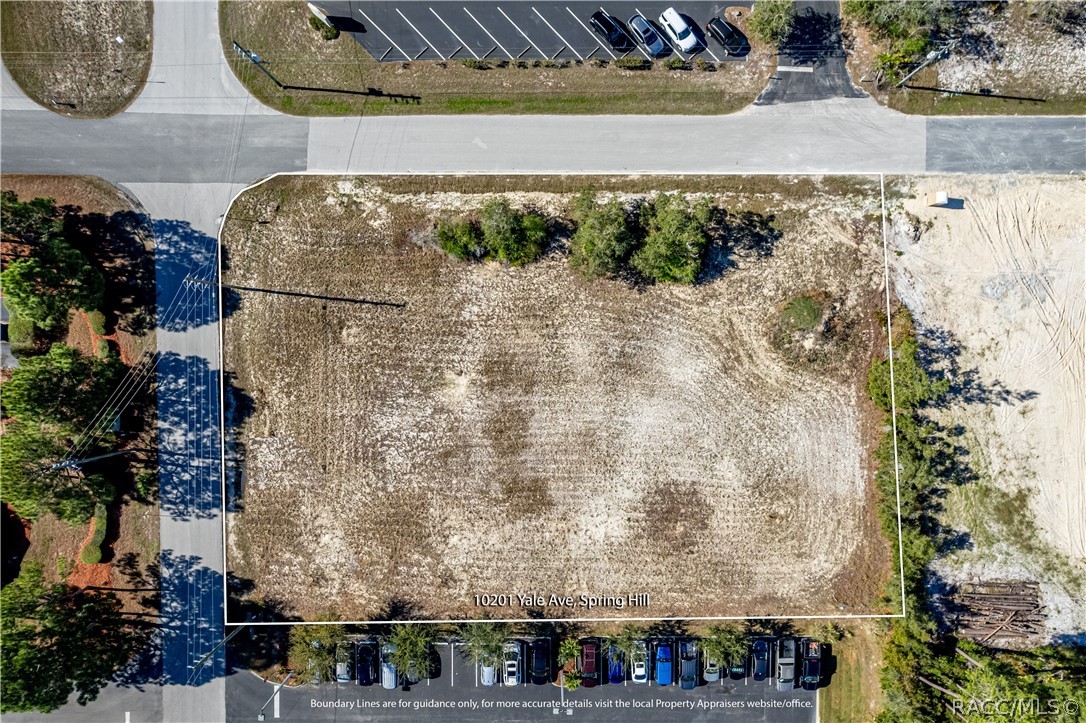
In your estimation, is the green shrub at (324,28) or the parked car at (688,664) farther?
the parked car at (688,664)

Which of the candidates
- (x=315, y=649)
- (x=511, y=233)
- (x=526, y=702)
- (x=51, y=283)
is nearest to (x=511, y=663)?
(x=526, y=702)

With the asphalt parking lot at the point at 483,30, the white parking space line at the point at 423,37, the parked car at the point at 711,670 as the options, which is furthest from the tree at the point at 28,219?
the parked car at the point at 711,670

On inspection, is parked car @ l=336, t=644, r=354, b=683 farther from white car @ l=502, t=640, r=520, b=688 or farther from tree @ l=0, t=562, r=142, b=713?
tree @ l=0, t=562, r=142, b=713

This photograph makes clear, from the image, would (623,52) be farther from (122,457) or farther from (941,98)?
(122,457)

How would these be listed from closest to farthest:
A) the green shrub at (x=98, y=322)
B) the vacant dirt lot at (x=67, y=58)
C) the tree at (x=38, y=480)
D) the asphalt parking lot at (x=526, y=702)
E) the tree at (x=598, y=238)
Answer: the tree at (x=38, y=480)
the tree at (x=598, y=238)
the green shrub at (x=98, y=322)
the vacant dirt lot at (x=67, y=58)
the asphalt parking lot at (x=526, y=702)

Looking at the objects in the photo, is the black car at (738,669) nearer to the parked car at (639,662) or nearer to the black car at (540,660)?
the parked car at (639,662)

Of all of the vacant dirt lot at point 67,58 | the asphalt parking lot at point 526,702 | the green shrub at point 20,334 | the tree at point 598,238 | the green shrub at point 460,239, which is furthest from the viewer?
the asphalt parking lot at point 526,702
